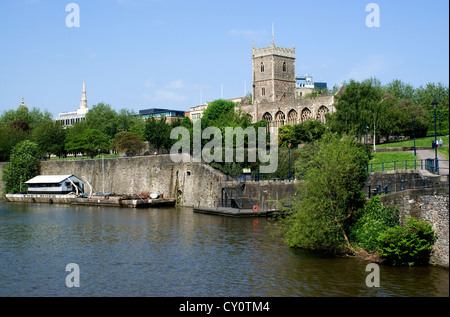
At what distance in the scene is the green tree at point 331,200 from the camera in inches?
1080

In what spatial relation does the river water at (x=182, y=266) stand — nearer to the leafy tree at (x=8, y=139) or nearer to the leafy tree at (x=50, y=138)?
the leafy tree at (x=50, y=138)

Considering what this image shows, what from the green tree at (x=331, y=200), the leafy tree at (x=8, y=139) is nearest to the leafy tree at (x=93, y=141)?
the leafy tree at (x=8, y=139)

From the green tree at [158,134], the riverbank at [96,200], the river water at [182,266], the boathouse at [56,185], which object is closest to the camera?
the river water at [182,266]

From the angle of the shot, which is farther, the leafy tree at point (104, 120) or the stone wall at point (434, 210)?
the leafy tree at point (104, 120)

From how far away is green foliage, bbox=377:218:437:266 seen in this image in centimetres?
2386

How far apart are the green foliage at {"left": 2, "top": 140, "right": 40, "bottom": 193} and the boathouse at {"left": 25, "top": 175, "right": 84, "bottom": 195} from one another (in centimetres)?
311

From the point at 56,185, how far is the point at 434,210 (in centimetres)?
5773

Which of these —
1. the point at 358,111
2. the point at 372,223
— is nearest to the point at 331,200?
the point at 372,223

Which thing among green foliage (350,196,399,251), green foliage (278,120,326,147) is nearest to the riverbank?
green foliage (278,120,326,147)

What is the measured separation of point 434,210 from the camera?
23.8 m

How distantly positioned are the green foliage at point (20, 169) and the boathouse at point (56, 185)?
10.2 feet

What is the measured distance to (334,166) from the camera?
1095 inches

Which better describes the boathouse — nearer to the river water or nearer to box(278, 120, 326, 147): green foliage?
box(278, 120, 326, 147): green foliage
